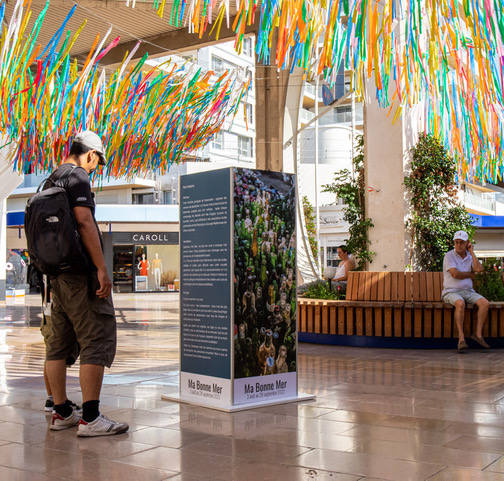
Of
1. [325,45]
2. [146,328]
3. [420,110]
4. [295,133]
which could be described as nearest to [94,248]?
[325,45]

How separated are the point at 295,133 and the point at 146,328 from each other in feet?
19.6

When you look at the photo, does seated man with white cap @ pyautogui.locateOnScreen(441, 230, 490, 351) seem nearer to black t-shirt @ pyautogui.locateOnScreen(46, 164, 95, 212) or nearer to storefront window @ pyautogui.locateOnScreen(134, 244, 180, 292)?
black t-shirt @ pyautogui.locateOnScreen(46, 164, 95, 212)

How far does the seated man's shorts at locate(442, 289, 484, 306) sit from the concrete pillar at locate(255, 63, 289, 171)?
8.17 m

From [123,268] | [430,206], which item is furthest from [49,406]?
[123,268]

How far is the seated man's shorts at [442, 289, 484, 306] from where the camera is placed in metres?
9.48

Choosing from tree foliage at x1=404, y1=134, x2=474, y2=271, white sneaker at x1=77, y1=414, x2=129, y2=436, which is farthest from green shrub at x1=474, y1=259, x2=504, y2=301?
white sneaker at x1=77, y1=414, x2=129, y2=436

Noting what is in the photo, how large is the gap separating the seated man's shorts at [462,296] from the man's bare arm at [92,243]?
19.9ft

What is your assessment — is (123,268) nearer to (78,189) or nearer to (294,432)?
(78,189)

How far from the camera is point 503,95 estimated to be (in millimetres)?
8594

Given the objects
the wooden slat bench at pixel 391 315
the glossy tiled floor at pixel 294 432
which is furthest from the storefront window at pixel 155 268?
the glossy tiled floor at pixel 294 432

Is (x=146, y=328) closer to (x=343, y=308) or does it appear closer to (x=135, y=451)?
(x=343, y=308)

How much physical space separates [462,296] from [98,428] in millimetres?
6345

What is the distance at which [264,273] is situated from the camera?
5641 millimetres

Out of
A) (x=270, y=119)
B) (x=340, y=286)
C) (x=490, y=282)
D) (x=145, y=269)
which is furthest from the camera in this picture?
(x=145, y=269)
